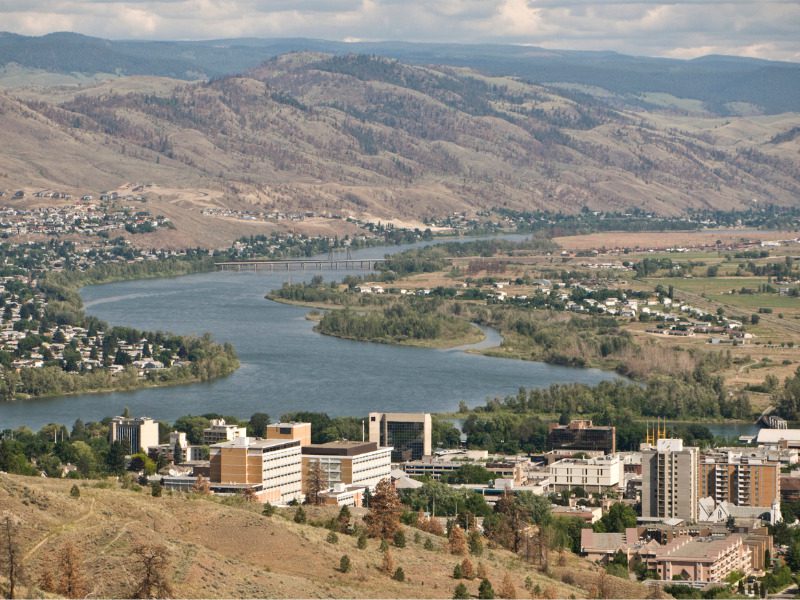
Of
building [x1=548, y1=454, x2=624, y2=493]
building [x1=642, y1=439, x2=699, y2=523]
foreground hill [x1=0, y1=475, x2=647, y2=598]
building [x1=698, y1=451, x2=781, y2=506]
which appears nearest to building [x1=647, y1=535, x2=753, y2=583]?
foreground hill [x1=0, y1=475, x2=647, y2=598]

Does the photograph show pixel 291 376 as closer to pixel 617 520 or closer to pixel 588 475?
pixel 588 475

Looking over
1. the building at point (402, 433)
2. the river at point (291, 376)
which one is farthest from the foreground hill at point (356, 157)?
the building at point (402, 433)

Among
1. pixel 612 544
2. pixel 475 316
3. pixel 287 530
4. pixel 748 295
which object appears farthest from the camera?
pixel 748 295

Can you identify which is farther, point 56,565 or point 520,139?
point 520,139

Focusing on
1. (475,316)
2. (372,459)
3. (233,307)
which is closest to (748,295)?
(475,316)

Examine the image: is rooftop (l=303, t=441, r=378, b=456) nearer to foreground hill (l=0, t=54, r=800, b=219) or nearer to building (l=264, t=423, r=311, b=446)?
building (l=264, t=423, r=311, b=446)

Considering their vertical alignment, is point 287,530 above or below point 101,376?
above

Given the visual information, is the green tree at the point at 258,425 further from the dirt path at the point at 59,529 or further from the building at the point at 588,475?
the dirt path at the point at 59,529

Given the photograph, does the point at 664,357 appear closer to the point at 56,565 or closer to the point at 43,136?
the point at 56,565
